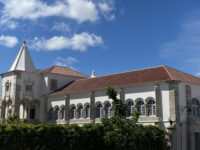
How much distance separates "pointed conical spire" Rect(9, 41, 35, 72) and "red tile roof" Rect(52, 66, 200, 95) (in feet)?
21.2

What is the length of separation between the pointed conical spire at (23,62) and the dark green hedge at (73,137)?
21855 mm

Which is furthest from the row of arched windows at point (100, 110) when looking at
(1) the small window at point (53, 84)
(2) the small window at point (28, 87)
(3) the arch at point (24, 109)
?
(2) the small window at point (28, 87)

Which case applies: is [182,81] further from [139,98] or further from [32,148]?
[32,148]

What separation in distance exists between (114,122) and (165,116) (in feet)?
29.4

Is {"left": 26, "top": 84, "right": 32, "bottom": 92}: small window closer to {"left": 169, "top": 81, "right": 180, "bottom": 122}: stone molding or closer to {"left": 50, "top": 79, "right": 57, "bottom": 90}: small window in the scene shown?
{"left": 50, "top": 79, "right": 57, "bottom": 90}: small window

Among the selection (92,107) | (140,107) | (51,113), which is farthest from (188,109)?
(51,113)

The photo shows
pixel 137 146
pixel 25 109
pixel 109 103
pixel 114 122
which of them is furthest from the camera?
pixel 25 109

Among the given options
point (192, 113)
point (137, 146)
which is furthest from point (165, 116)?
point (137, 146)

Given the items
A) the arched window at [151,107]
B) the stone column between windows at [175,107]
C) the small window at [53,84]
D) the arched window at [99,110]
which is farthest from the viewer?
the small window at [53,84]

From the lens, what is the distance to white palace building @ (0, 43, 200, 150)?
29.4 m

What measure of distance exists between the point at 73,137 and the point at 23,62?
80.1ft

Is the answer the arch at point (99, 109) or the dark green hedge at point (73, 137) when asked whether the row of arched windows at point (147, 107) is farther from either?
the dark green hedge at point (73, 137)

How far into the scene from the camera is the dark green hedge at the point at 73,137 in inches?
884

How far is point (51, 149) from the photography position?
23000 millimetres
